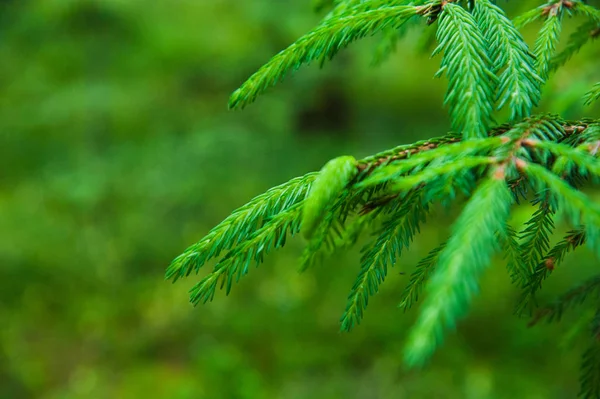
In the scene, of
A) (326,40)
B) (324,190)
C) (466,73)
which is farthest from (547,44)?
(324,190)

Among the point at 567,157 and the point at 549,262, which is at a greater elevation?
the point at 567,157

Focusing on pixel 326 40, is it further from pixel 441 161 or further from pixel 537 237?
pixel 537 237

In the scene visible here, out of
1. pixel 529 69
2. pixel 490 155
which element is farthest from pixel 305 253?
pixel 529 69

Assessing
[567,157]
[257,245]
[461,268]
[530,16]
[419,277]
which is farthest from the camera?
[530,16]

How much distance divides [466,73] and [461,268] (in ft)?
1.20

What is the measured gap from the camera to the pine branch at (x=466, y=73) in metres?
0.80

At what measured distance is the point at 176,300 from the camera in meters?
5.04

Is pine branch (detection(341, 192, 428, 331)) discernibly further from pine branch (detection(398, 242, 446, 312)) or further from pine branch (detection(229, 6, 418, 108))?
pine branch (detection(229, 6, 418, 108))

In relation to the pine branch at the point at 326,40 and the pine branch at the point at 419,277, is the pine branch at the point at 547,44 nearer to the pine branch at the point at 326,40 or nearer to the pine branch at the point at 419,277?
the pine branch at the point at 326,40

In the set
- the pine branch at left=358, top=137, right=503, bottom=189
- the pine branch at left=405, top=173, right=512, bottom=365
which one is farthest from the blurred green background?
the pine branch at left=405, top=173, right=512, bottom=365

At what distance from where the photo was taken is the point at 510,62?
887 millimetres

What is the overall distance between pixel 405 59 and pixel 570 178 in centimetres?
688

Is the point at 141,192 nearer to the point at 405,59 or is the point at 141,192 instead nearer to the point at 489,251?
the point at 405,59

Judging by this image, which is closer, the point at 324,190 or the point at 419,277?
the point at 324,190
